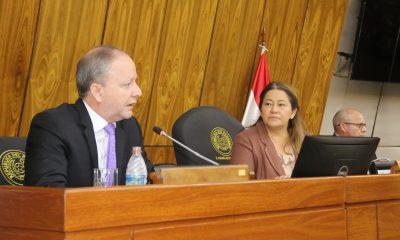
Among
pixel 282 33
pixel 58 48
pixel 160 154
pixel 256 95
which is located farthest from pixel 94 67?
pixel 282 33

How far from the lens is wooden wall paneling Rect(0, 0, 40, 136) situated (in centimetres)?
509

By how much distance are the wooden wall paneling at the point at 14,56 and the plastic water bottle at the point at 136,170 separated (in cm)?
216

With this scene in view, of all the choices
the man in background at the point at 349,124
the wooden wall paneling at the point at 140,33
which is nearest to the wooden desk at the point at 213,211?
the man in background at the point at 349,124

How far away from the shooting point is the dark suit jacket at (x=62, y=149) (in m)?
3.04

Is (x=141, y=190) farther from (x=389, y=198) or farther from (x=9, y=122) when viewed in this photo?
(x=9, y=122)

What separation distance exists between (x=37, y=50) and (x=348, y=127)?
237cm

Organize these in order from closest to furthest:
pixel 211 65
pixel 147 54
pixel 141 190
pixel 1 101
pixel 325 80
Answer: pixel 141 190 → pixel 1 101 → pixel 147 54 → pixel 211 65 → pixel 325 80

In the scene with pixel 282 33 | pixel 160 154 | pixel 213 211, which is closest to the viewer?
pixel 213 211

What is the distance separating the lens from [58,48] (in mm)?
5434

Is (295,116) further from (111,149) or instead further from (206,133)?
(111,149)

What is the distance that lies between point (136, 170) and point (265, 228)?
679 millimetres

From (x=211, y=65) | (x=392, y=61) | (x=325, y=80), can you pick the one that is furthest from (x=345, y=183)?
(x=392, y=61)

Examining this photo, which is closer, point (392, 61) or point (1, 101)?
point (1, 101)

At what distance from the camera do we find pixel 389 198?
354 centimetres
